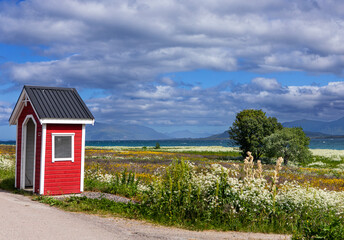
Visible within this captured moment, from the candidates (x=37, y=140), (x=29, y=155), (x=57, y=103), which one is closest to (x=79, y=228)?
(x=37, y=140)

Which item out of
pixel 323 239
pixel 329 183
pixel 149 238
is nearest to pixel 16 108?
pixel 149 238

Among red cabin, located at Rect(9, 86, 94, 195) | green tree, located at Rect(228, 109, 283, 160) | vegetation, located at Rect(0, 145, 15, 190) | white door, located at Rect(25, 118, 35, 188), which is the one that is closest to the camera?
red cabin, located at Rect(9, 86, 94, 195)

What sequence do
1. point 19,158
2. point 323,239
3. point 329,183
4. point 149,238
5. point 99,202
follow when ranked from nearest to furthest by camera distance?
point 323,239
point 149,238
point 99,202
point 19,158
point 329,183

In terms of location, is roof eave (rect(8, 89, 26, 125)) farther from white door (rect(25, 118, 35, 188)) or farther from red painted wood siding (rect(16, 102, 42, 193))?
white door (rect(25, 118, 35, 188))

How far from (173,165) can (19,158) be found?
10274 mm

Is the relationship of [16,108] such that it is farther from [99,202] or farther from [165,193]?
[165,193]

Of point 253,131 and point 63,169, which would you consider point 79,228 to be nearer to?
point 63,169

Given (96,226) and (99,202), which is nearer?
(96,226)

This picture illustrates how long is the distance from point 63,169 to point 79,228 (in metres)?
6.62

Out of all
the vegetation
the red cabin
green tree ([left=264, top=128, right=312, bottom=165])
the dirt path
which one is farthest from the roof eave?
green tree ([left=264, top=128, right=312, bottom=165])

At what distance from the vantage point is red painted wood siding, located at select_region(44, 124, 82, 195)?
16.1 metres

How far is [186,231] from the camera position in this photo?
10438 millimetres

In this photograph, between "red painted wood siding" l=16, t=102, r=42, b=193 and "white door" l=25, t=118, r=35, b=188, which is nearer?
"red painted wood siding" l=16, t=102, r=42, b=193

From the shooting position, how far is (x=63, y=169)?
16453 mm
